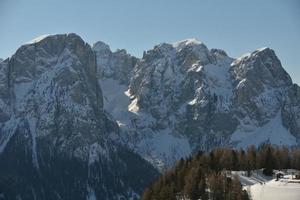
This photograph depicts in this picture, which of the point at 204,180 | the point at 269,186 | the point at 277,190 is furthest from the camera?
the point at 269,186

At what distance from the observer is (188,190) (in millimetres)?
164625

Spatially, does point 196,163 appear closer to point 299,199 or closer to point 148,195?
point 148,195

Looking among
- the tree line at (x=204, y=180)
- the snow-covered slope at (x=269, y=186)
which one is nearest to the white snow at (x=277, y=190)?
the snow-covered slope at (x=269, y=186)

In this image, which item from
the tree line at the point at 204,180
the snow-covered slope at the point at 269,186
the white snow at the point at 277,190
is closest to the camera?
the tree line at the point at 204,180

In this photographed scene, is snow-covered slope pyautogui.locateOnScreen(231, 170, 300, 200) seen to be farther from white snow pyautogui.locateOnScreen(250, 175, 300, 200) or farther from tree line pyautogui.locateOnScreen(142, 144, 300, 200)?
tree line pyautogui.locateOnScreen(142, 144, 300, 200)

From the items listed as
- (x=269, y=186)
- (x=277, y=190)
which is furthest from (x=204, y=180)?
(x=277, y=190)

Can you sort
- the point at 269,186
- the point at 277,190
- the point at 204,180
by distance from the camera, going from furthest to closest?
the point at 269,186, the point at 204,180, the point at 277,190

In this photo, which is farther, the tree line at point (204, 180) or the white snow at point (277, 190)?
the white snow at point (277, 190)

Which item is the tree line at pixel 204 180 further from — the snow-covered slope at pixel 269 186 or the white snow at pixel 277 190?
the white snow at pixel 277 190

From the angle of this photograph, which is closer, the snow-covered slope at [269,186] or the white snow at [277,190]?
the white snow at [277,190]

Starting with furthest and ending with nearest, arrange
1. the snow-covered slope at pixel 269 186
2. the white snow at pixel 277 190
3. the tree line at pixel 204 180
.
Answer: the snow-covered slope at pixel 269 186, the white snow at pixel 277 190, the tree line at pixel 204 180

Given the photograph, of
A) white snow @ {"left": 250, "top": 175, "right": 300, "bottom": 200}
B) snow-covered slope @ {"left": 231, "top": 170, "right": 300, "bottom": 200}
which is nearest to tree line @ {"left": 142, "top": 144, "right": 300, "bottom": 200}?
snow-covered slope @ {"left": 231, "top": 170, "right": 300, "bottom": 200}

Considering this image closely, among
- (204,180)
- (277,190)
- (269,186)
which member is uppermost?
(204,180)

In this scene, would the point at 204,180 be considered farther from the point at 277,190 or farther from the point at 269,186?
the point at 277,190
